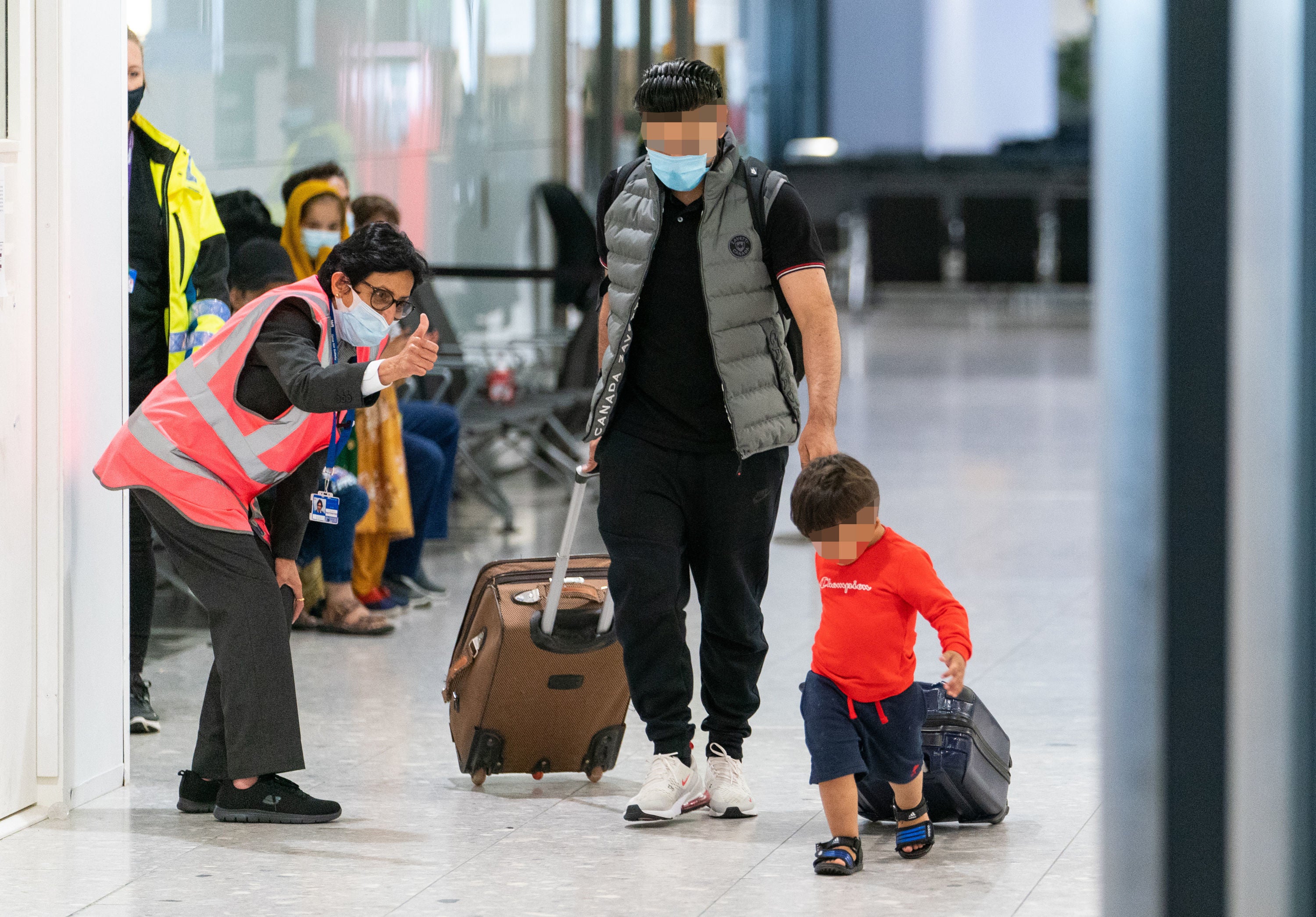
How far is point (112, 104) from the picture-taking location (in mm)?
3977

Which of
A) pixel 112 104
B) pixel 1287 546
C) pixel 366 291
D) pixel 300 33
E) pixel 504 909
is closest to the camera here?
pixel 1287 546

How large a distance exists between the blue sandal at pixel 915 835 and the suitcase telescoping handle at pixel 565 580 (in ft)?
2.55

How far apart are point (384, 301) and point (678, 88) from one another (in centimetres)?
73

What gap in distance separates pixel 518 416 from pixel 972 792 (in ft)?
15.1

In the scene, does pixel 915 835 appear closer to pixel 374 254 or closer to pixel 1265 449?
pixel 374 254

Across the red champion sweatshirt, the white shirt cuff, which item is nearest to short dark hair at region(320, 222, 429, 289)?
the white shirt cuff

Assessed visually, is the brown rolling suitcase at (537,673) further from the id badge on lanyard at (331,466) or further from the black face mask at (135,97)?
the black face mask at (135,97)

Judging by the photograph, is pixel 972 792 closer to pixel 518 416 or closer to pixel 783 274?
pixel 783 274

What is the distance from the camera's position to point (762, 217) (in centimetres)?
366

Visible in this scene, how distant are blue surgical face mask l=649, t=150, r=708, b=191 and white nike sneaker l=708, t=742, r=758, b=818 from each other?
3.92 ft

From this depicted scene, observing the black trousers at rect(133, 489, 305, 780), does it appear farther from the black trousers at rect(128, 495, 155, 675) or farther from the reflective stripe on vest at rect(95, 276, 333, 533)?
the black trousers at rect(128, 495, 155, 675)

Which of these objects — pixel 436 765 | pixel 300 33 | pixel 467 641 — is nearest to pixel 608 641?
pixel 467 641

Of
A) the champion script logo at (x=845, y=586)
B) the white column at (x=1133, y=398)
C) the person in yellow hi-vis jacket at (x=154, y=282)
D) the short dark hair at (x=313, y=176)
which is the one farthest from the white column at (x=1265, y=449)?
the short dark hair at (x=313, y=176)

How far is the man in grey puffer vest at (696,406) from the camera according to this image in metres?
3.63
